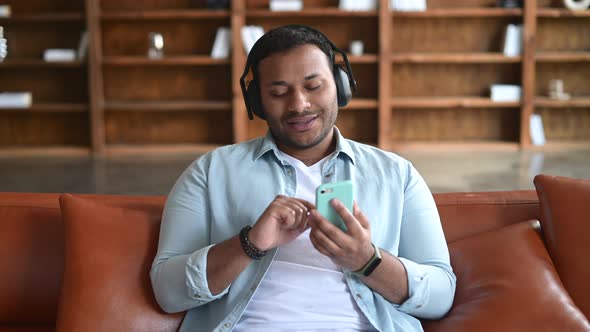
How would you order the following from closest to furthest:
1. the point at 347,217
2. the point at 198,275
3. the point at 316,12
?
the point at 347,217, the point at 198,275, the point at 316,12

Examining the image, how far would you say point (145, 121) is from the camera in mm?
6062

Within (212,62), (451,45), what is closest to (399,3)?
(451,45)

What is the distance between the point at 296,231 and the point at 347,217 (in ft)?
0.42

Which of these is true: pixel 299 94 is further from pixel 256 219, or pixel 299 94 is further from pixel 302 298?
pixel 302 298

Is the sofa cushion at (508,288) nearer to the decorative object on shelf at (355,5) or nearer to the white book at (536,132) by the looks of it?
the decorative object on shelf at (355,5)

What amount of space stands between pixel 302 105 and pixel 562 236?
0.64 metres

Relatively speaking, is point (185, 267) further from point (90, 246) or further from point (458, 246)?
point (458, 246)

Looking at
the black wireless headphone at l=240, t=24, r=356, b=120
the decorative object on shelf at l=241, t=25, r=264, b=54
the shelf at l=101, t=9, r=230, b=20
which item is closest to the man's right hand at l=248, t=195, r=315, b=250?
the black wireless headphone at l=240, t=24, r=356, b=120

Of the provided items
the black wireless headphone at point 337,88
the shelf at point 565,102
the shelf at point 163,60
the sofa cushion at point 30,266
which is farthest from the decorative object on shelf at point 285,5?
the sofa cushion at point 30,266

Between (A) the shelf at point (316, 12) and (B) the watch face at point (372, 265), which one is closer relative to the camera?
(B) the watch face at point (372, 265)

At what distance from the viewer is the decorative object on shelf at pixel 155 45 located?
5.68m

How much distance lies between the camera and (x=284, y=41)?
1510 millimetres

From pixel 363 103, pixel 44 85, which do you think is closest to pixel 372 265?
pixel 363 103

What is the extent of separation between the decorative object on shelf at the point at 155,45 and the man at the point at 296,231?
4.26 m
